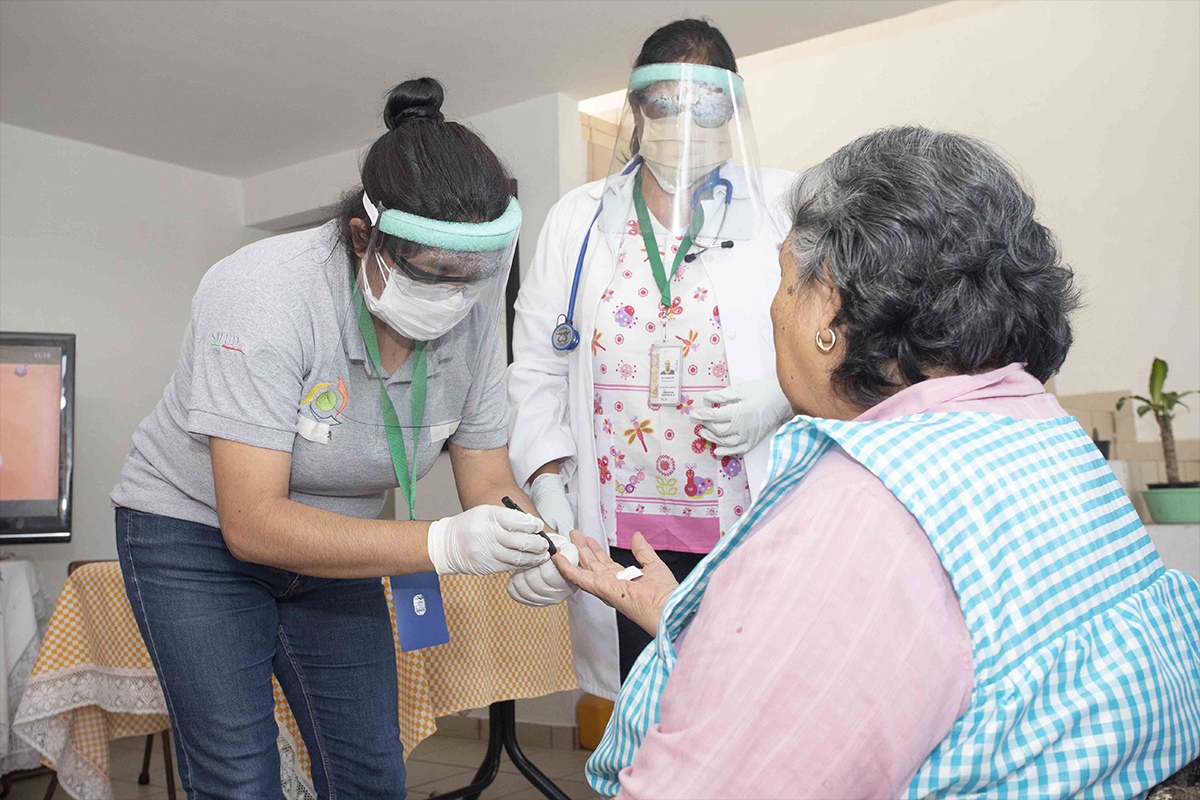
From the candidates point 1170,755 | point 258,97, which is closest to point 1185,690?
point 1170,755

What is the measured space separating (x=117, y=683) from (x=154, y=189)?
2889 mm

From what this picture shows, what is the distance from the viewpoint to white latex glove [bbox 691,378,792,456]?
1.52 meters

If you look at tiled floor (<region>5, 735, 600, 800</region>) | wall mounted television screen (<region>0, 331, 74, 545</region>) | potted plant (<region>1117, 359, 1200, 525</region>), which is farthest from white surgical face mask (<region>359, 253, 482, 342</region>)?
wall mounted television screen (<region>0, 331, 74, 545</region>)

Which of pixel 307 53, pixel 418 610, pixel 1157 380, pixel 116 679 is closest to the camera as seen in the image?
pixel 418 610

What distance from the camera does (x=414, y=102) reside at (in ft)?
4.26

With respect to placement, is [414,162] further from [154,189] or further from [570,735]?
[154,189]

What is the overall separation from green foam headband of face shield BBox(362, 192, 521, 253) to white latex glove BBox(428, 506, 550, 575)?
1.12 feet

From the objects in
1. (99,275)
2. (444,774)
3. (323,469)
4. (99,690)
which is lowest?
(444,774)

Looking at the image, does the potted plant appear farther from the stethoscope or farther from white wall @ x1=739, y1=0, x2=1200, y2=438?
the stethoscope

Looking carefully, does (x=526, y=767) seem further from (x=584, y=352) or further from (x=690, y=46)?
(x=690, y=46)

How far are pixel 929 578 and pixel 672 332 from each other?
97cm

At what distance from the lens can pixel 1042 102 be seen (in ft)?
11.7

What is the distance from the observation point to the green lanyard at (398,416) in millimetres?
1333

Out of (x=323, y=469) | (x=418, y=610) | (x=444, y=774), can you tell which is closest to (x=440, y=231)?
(x=323, y=469)
